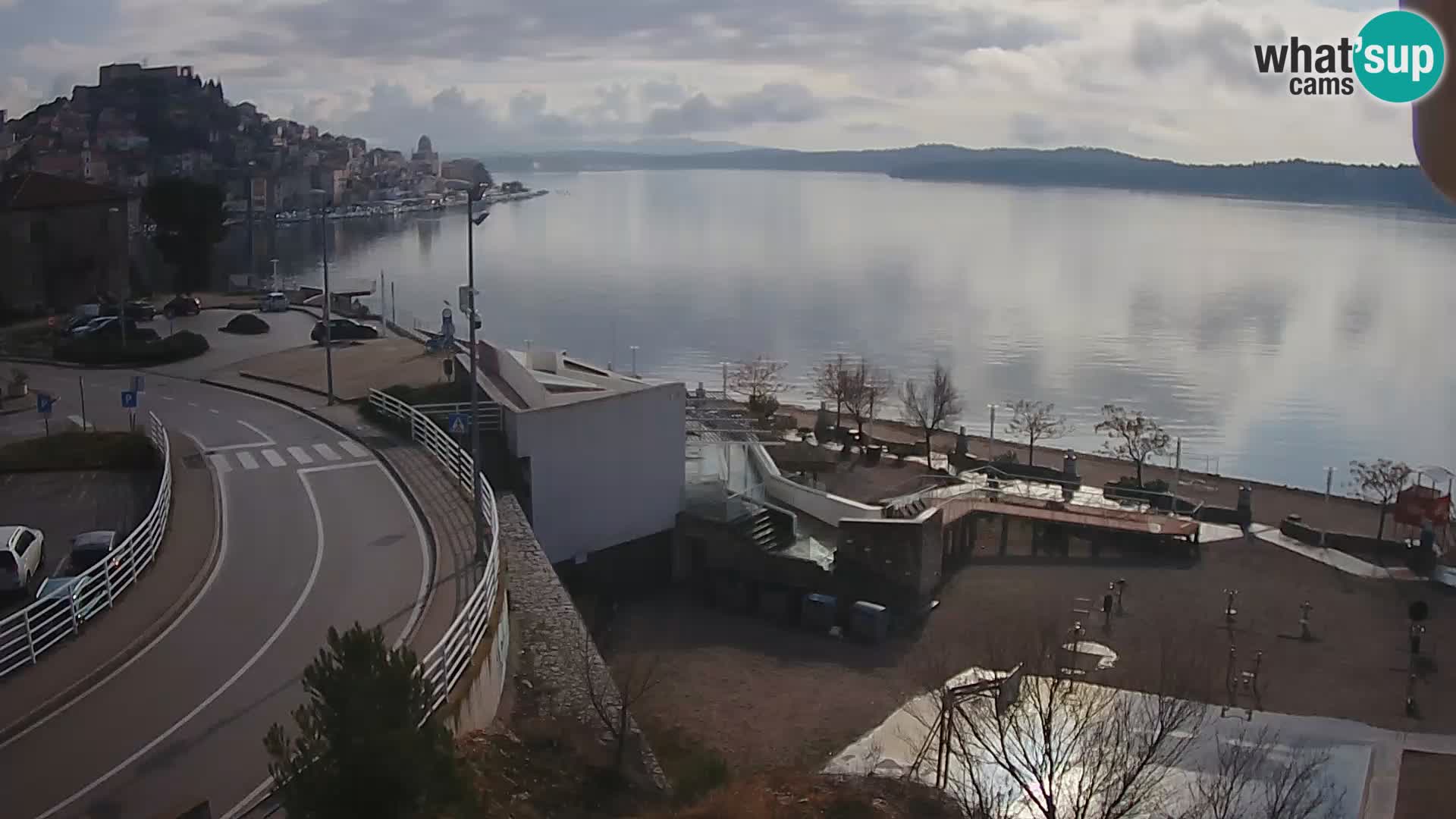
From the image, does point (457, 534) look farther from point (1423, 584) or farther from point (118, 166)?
point (118, 166)

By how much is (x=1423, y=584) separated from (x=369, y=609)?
1910 cm

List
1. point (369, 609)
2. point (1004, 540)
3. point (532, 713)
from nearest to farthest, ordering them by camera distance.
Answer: point (532, 713), point (369, 609), point (1004, 540)

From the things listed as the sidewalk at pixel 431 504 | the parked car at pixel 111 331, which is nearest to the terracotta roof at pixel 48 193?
the parked car at pixel 111 331

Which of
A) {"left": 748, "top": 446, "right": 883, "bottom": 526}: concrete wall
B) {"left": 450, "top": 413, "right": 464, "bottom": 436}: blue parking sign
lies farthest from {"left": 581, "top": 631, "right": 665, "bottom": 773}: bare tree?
{"left": 748, "top": 446, "right": 883, "bottom": 526}: concrete wall

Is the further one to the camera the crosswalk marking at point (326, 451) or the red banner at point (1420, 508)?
the red banner at point (1420, 508)

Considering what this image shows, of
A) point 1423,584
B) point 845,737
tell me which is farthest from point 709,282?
point 845,737

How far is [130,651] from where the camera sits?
12.0m

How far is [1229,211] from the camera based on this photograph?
17400 cm

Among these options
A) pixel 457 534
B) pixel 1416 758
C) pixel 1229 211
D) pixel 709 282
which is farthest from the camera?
pixel 1229 211

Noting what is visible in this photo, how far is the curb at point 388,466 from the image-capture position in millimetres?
14875

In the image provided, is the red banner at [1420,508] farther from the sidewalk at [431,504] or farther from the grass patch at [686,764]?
the sidewalk at [431,504]

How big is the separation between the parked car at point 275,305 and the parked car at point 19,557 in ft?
91.0

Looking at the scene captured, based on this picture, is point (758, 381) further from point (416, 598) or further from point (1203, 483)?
point (416, 598)

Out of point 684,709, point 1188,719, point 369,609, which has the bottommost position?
point 684,709
